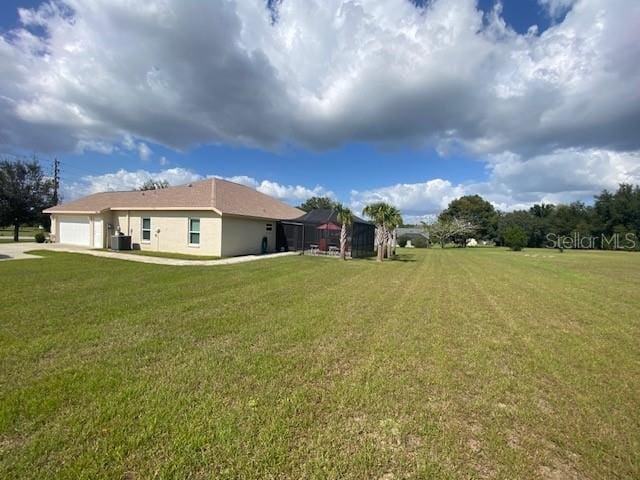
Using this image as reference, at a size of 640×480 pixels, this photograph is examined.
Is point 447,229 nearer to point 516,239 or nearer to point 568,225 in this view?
point 516,239

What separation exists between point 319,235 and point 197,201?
299 inches

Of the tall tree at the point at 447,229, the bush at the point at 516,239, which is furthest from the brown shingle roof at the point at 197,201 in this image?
the tall tree at the point at 447,229

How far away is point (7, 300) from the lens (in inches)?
267

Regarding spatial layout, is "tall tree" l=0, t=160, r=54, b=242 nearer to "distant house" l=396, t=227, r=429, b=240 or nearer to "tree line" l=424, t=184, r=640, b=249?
"distant house" l=396, t=227, r=429, b=240

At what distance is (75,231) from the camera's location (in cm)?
2303

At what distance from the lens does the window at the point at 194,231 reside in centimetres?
1798

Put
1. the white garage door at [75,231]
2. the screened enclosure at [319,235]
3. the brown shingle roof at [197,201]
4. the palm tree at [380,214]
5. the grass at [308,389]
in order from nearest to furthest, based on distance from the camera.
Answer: the grass at [308,389] → the brown shingle roof at [197,201] → the palm tree at [380,214] → the screened enclosure at [319,235] → the white garage door at [75,231]

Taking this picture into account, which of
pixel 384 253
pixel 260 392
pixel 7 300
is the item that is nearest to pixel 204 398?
pixel 260 392

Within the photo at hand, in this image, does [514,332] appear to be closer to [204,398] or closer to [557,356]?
[557,356]

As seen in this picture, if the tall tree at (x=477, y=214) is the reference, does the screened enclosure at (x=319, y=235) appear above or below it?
below

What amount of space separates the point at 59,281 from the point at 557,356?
11307mm

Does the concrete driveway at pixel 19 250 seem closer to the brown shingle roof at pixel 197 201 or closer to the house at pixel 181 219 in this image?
the house at pixel 181 219

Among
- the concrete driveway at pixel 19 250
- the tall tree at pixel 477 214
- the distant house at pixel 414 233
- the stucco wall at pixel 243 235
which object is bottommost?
the concrete driveway at pixel 19 250

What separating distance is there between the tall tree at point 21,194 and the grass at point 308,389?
2660 centimetres
